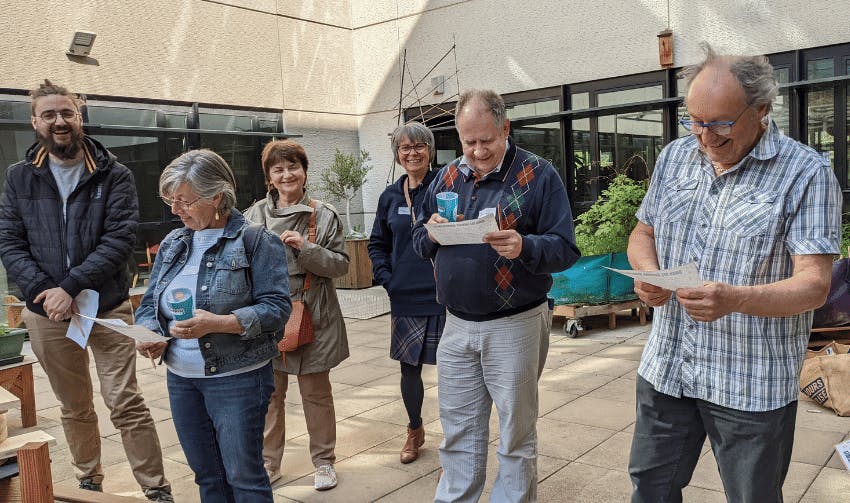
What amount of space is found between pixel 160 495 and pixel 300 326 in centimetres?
111

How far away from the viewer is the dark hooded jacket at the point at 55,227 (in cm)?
354

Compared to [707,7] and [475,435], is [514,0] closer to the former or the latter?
[707,7]

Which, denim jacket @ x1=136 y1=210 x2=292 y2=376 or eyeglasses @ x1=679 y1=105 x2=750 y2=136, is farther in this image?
denim jacket @ x1=136 y1=210 x2=292 y2=376

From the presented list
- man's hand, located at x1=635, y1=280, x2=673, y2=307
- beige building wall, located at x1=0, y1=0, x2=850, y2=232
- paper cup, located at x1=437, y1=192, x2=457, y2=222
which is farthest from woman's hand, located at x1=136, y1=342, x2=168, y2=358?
beige building wall, located at x1=0, y1=0, x2=850, y2=232

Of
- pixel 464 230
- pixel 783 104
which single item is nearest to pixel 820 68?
pixel 783 104

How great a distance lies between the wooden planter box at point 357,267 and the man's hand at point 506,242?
8.93 m

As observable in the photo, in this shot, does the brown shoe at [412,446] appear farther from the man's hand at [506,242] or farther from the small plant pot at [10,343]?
the small plant pot at [10,343]

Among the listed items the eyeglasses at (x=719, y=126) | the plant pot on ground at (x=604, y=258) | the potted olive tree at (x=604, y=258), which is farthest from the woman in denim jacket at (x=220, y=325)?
the potted olive tree at (x=604, y=258)

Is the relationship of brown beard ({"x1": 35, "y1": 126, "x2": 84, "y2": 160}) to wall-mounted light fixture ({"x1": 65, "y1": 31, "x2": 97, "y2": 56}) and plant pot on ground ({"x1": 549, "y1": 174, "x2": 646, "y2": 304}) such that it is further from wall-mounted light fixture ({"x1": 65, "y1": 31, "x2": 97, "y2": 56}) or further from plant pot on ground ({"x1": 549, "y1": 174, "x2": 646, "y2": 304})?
wall-mounted light fixture ({"x1": 65, "y1": 31, "x2": 97, "y2": 56})

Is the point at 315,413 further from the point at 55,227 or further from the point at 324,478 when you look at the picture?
the point at 55,227

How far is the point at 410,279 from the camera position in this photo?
4008 mm

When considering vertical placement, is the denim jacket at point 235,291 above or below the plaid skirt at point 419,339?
above

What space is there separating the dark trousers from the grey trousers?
0.60 m

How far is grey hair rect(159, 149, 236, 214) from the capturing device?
2.63 meters
